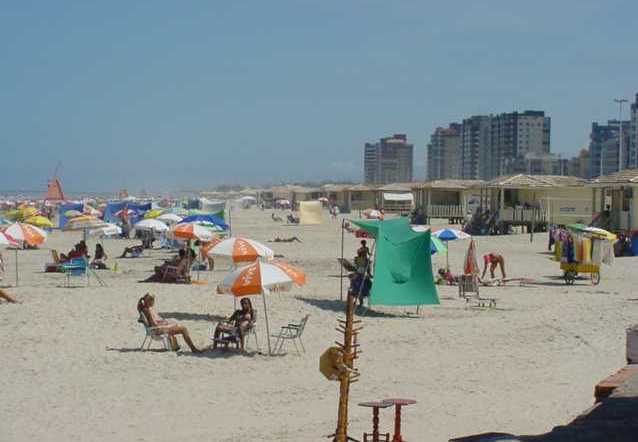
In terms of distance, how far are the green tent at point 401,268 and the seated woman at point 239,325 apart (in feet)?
9.98

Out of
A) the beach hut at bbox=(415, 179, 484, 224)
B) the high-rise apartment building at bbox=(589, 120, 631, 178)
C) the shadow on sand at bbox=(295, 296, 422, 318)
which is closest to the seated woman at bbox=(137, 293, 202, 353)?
the shadow on sand at bbox=(295, 296, 422, 318)

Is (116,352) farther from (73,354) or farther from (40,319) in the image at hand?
(40,319)

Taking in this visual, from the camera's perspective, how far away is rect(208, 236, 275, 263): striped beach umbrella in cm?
1359

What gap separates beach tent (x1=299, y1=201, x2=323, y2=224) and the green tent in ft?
101

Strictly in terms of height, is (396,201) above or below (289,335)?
above

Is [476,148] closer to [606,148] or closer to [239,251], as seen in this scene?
[606,148]

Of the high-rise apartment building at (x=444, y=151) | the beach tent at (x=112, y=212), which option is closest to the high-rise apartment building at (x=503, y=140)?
the high-rise apartment building at (x=444, y=151)

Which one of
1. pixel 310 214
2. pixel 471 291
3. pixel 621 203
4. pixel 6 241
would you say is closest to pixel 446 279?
pixel 471 291

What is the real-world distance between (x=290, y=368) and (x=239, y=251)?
139 inches

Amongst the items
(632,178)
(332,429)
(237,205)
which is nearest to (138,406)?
(332,429)

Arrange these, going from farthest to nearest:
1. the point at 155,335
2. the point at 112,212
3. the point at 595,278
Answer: the point at 112,212, the point at 595,278, the point at 155,335

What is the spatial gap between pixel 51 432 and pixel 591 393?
4.95 meters

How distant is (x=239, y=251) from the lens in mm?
13641

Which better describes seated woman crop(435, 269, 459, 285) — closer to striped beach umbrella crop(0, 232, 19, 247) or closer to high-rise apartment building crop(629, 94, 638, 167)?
striped beach umbrella crop(0, 232, 19, 247)
